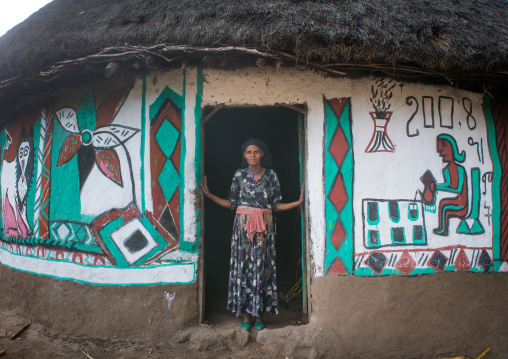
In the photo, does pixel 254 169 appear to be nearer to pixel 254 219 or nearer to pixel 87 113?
pixel 254 219

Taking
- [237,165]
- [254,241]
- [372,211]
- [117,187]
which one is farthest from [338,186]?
[237,165]

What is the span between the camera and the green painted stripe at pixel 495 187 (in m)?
3.70

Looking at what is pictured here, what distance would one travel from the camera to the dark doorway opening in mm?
5914

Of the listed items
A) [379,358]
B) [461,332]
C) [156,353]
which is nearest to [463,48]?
[461,332]

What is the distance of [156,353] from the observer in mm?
3348

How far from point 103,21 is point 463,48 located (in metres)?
A: 3.43

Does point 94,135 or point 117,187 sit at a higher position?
point 94,135

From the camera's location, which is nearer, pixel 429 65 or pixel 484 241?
pixel 429 65

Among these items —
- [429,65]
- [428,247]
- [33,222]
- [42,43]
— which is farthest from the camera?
[33,222]

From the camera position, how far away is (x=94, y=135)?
3990mm

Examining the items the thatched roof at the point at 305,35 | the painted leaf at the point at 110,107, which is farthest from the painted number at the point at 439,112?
the painted leaf at the point at 110,107

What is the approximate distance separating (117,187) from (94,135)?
663 millimetres

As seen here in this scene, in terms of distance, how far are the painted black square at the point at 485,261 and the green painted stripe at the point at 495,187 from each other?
0.23ft

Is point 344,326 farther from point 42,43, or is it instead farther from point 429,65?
point 42,43
